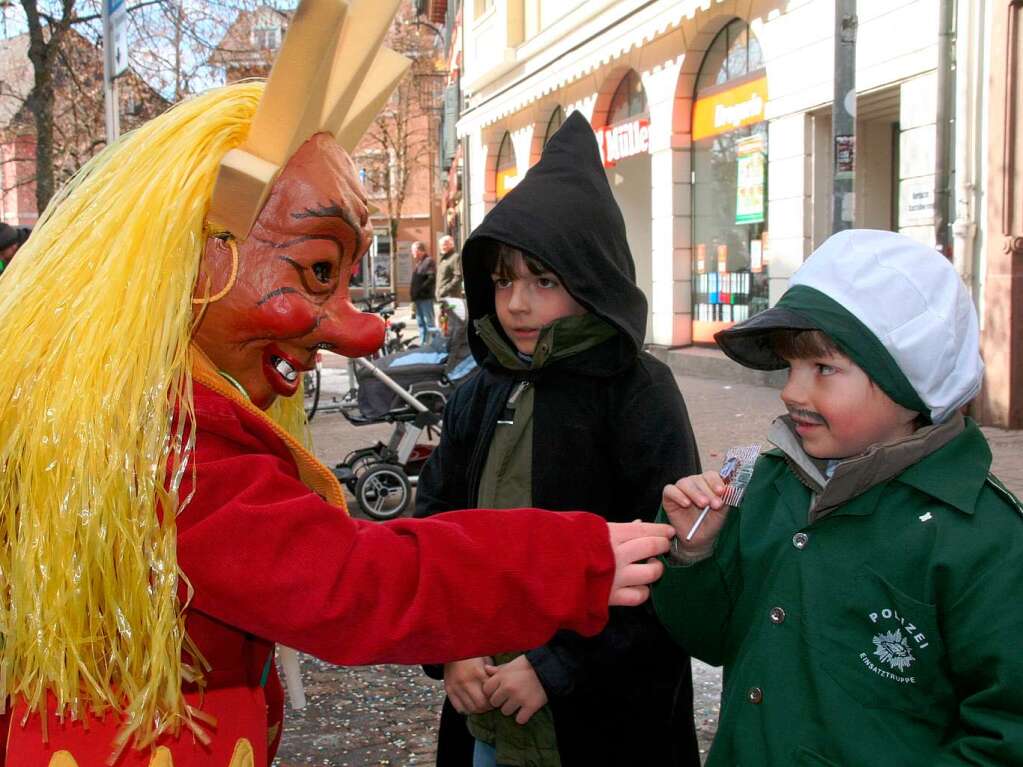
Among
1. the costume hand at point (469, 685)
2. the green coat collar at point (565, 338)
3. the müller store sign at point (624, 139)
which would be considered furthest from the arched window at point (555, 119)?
the costume hand at point (469, 685)

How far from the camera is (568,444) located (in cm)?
210

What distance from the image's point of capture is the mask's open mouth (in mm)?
1659

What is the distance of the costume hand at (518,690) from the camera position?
194 cm

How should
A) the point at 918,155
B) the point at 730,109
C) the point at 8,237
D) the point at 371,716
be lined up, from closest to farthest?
the point at 371,716, the point at 8,237, the point at 918,155, the point at 730,109

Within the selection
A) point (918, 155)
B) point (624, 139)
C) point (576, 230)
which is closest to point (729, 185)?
point (624, 139)

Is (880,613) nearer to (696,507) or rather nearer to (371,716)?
(696,507)

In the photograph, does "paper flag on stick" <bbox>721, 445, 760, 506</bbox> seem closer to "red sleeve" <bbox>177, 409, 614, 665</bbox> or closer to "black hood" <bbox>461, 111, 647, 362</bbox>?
"red sleeve" <bbox>177, 409, 614, 665</bbox>

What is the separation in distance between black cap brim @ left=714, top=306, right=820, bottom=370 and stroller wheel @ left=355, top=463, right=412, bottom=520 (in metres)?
4.63

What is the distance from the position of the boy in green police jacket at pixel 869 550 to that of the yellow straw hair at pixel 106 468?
0.87 meters

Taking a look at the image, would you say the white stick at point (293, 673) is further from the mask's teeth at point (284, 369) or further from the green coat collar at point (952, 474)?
the green coat collar at point (952, 474)

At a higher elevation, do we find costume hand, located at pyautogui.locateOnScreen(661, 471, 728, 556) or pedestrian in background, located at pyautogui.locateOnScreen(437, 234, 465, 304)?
pedestrian in background, located at pyautogui.locateOnScreen(437, 234, 465, 304)

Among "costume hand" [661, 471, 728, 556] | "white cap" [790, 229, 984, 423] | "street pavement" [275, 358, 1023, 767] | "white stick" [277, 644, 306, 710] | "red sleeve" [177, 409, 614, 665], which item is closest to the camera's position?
"red sleeve" [177, 409, 614, 665]

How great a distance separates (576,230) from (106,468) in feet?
3.80

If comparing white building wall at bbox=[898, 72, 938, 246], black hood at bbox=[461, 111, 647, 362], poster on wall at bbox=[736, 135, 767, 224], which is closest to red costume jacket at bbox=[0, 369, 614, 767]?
black hood at bbox=[461, 111, 647, 362]
